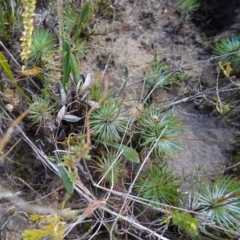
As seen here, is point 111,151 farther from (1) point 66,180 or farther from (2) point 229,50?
(2) point 229,50

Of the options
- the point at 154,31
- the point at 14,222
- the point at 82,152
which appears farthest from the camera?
the point at 154,31

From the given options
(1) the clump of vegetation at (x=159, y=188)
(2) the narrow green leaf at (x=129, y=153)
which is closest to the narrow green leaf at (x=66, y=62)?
(2) the narrow green leaf at (x=129, y=153)

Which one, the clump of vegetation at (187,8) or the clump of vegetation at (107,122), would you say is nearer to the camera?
the clump of vegetation at (107,122)

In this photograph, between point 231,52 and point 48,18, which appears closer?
point 48,18

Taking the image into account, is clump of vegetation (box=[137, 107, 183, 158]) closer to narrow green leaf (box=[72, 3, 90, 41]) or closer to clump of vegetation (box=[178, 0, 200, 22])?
narrow green leaf (box=[72, 3, 90, 41])

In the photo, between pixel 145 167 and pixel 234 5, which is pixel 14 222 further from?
pixel 234 5

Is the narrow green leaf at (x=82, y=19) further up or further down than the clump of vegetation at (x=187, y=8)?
further up

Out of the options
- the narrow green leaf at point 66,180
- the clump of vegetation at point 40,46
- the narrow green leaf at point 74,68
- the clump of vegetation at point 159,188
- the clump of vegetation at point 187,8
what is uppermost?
the clump of vegetation at point 40,46

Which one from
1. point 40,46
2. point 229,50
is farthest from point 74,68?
point 229,50

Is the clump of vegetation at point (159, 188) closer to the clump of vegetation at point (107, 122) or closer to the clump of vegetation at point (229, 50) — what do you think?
the clump of vegetation at point (107, 122)

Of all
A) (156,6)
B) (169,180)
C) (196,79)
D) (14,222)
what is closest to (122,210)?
(169,180)

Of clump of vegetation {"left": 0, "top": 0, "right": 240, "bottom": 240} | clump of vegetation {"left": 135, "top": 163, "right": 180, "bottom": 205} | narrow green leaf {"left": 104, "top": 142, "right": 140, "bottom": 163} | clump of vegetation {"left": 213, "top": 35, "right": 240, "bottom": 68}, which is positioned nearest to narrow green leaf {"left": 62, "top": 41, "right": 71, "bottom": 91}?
clump of vegetation {"left": 0, "top": 0, "right": 240, "bottom": 240}
